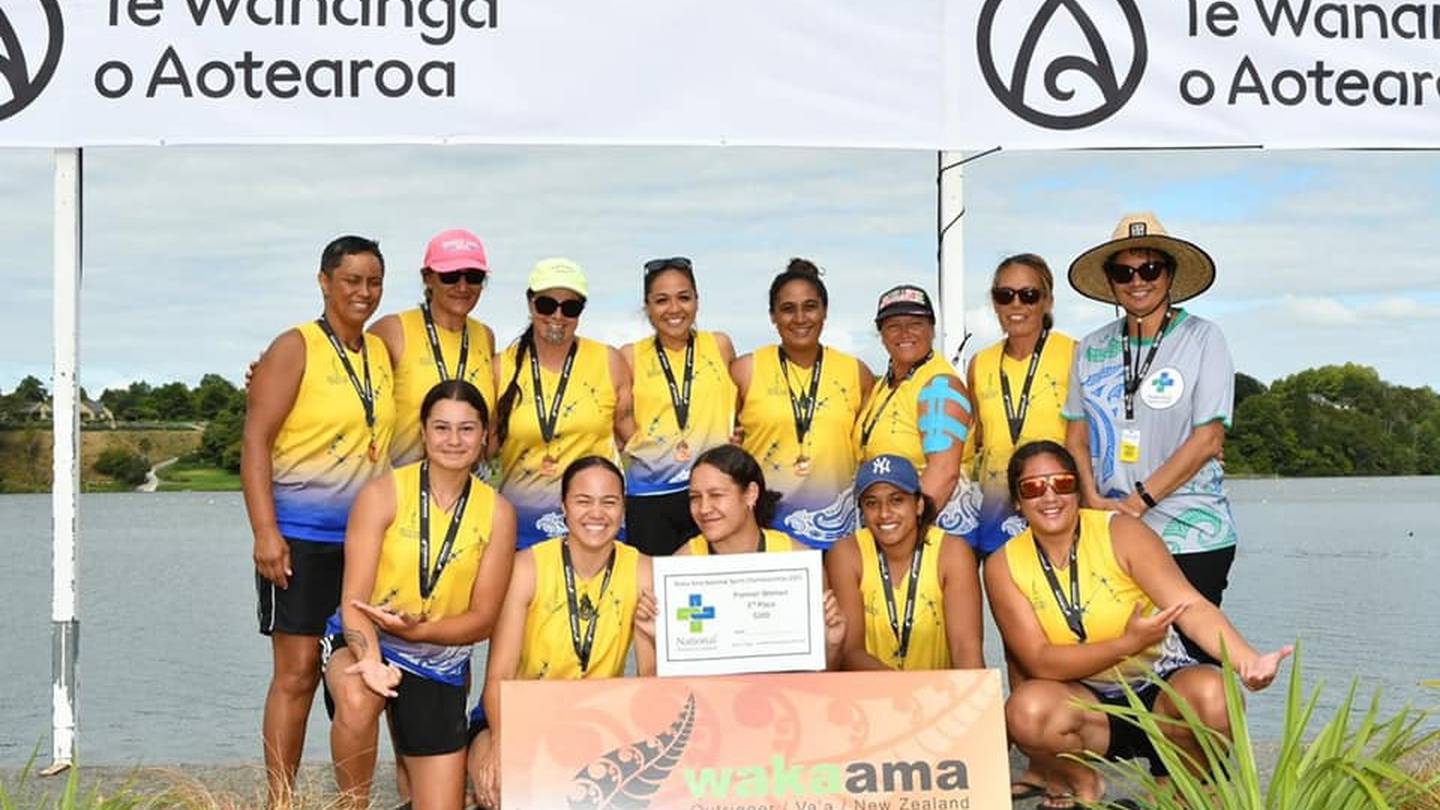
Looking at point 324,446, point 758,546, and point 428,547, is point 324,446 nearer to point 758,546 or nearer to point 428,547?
point 428,547

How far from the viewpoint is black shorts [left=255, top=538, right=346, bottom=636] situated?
5145mm

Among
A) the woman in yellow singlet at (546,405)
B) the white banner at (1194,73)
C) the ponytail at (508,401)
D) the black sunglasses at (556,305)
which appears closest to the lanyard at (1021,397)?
the white banner at (1194,73)

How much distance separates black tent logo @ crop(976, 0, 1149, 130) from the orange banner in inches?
101

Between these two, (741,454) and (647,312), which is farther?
(647,312)

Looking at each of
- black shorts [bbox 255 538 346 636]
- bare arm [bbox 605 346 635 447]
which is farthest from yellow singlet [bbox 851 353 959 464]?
black shorts [bbox 255 538 346 636]

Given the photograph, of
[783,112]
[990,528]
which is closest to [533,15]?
[783,112]

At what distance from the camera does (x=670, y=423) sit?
5.60 m

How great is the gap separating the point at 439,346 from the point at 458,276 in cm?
26

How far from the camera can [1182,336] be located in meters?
5.23

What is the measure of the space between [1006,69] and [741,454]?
213 cm

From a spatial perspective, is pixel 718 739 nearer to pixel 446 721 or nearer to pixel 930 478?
pixel 446 721

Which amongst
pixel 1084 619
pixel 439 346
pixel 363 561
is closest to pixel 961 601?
pixel 1084 619

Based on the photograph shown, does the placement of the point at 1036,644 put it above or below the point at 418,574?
below

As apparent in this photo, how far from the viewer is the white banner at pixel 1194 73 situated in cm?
603
